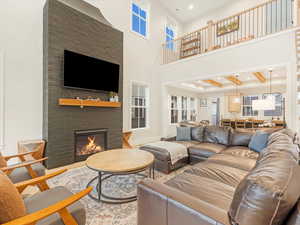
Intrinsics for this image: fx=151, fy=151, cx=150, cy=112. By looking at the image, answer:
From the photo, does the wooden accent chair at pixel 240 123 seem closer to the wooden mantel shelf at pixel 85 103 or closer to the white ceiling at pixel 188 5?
the white ceiling at pixel 188 5

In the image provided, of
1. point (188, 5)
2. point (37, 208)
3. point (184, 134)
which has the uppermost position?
point (188, 5)

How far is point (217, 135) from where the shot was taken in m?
3.61

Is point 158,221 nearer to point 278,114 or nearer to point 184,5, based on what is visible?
point 184,5

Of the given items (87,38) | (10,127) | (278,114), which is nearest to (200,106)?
(278,114)

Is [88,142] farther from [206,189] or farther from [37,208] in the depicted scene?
[206,189]

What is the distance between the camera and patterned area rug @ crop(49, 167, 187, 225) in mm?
1703

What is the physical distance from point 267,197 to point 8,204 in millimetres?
1385

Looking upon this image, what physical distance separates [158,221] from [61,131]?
2.93 m

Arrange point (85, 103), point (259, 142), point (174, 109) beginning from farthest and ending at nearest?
point (174, 109) < point (85, 103) < point (259, 142)

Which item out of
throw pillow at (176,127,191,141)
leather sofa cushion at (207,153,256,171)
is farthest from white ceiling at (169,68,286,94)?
leather sofa cushion at (207,153,256,171)

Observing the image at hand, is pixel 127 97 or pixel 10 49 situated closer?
pixel 10 49

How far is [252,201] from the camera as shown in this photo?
72 cm

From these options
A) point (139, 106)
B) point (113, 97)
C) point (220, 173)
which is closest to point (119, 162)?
point (220, 173)

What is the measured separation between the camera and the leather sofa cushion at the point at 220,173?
1694 millimetres
